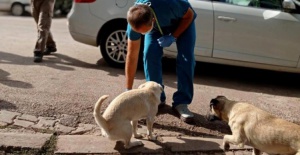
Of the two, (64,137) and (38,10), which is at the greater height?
(38,10)

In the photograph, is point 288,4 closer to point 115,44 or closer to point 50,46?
point 115,44

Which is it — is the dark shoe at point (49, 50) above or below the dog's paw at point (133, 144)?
above

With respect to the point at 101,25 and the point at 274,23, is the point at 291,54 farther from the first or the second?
the point at 101,25

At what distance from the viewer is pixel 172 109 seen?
504 cm

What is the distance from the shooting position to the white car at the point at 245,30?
6.24 meters

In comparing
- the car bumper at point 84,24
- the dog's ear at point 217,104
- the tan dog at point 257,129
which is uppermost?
the car bumper at point 84,24

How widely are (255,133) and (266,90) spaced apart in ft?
9.48

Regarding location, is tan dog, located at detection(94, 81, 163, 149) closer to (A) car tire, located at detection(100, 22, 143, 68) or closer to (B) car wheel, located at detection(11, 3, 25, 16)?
(A) car tire, located at detection(100, 22, 143, 68)

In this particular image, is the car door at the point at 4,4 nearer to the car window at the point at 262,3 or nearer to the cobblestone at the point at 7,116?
the car window at the point at 262,3

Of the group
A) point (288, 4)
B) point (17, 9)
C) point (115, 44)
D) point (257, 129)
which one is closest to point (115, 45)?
point (115, 44)

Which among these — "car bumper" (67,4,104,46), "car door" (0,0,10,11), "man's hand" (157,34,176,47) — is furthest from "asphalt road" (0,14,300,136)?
"car door" (0,0,10,11)

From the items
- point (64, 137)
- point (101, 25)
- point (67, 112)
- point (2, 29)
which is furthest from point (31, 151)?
point (2, 29)

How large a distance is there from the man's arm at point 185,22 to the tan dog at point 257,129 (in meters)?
0.93

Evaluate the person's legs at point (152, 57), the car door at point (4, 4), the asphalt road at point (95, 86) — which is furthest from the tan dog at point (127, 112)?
the car door at point (4, 4)
